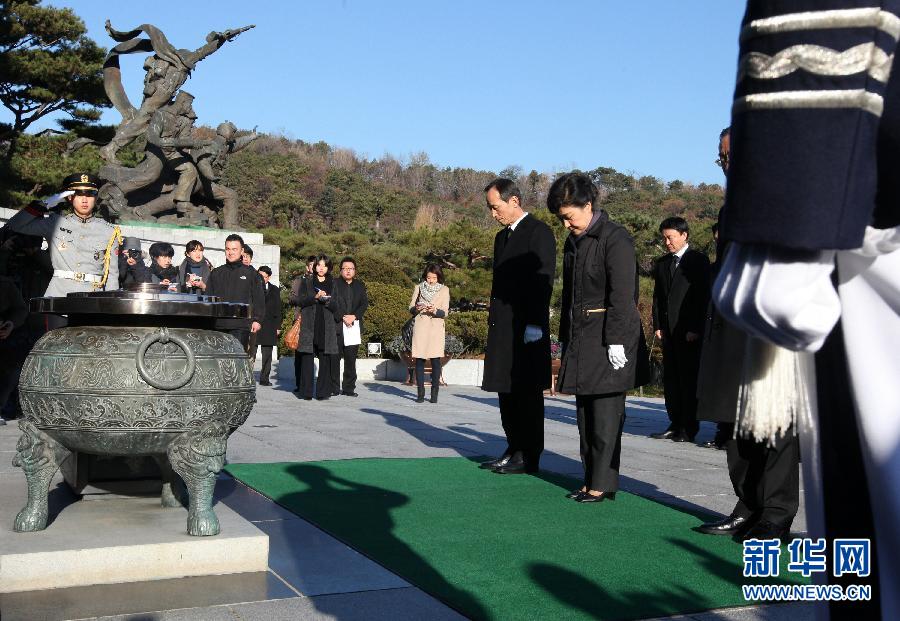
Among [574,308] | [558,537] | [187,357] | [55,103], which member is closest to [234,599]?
[187,357]

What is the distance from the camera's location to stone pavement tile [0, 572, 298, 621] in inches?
125

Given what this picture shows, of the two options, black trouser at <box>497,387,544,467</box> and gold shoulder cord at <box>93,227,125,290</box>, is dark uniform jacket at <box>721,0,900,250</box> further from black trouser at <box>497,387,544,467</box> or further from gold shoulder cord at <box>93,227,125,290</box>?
gold shoulder cord at <box>93,227,125,290</box>

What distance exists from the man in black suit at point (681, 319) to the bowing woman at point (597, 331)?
2974mm

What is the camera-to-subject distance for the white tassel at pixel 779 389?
151 cm

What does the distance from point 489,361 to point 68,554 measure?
3444 mm

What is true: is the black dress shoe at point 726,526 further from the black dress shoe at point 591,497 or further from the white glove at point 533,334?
the white glove at point 533,334

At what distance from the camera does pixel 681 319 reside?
8609mm

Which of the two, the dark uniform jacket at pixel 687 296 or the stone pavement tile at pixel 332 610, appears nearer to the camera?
the stone pavement tile at pixel 332 610

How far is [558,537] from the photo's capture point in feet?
14.9

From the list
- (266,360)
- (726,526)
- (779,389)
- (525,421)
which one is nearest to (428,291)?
(266,360)

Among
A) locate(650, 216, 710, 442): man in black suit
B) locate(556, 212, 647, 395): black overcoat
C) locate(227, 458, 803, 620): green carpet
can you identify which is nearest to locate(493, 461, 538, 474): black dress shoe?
locate(227, 458, 803, 620): green carpet

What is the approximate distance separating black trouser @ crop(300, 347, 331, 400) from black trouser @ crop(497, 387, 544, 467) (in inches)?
222

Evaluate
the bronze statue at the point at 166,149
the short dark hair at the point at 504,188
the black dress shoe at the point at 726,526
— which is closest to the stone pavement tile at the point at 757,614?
the black dress shoe at the point at 726,526

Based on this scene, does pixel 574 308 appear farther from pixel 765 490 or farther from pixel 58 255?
pixel 58 255
